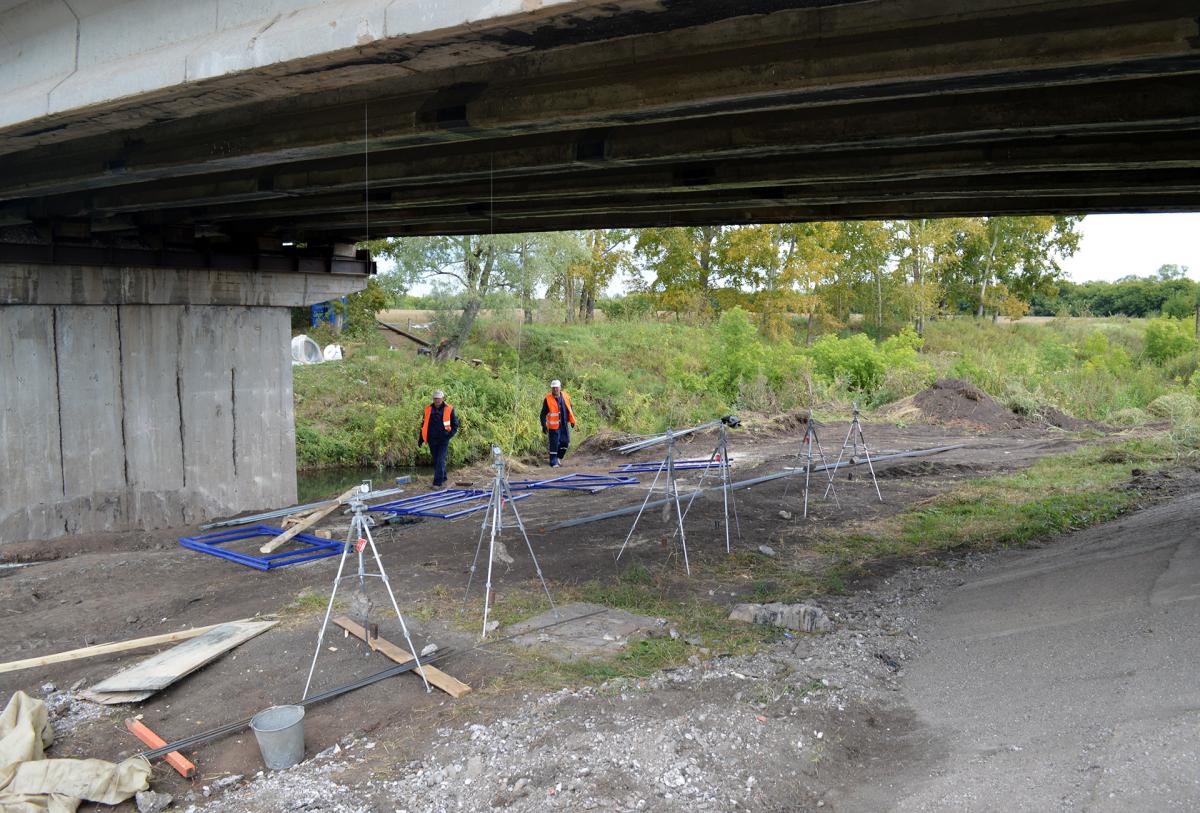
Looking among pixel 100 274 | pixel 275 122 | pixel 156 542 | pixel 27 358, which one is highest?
pixel 275 122

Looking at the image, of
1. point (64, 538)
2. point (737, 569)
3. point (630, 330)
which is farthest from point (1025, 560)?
point (630, 330)

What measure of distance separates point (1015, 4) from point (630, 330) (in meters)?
32.3

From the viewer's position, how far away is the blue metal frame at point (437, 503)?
14.0m

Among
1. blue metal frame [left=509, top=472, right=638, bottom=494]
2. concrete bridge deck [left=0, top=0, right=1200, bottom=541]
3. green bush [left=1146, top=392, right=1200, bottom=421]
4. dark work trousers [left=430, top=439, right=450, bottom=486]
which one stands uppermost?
concrete bridge deck [left=0, top=0, right=1200, bottom=541]

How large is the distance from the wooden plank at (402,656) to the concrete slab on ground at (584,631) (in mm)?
912

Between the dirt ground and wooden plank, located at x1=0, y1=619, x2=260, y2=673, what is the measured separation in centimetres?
8

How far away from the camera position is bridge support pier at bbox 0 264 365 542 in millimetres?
13859

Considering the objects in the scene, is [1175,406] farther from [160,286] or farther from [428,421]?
[160,286]

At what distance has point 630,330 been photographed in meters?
37.4

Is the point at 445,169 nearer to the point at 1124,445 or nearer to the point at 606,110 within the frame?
the point at 606,110

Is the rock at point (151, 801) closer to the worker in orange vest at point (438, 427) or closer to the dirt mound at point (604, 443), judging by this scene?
the worker in orange vest at point (438, 427)

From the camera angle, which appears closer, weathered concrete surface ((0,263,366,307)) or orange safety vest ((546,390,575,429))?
weathered concrete surface ((0,263,366,307))

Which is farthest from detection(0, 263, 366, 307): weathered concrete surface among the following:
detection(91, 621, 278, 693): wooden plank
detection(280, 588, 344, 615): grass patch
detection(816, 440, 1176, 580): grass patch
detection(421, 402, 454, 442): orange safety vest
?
detection(816, 440, 1176, 580): grass patch

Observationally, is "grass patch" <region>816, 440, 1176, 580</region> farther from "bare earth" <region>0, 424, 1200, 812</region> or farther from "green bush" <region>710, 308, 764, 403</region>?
"green bush" <region>710, 308, 764, 403</region>
